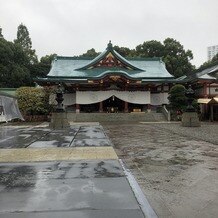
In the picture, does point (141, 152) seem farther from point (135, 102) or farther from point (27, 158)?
point (135, 102)

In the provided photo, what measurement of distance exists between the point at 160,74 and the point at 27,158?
110ft

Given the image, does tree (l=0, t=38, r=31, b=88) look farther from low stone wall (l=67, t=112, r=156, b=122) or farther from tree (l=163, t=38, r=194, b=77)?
tree (l=163, t=38, r=194, b=77)

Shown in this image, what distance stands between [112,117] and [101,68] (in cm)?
860

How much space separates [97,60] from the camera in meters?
39.3

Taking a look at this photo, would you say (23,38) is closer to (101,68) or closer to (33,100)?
(101,68)

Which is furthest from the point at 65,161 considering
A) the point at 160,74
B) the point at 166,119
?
the point at 160,74

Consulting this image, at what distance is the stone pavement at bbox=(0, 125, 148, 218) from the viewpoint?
436 cm

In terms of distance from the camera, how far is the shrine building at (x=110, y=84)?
120 ft

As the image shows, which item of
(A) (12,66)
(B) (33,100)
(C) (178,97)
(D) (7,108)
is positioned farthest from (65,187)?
(A) (12,66)

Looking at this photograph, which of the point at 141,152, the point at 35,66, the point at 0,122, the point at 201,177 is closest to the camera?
the point at 201,177

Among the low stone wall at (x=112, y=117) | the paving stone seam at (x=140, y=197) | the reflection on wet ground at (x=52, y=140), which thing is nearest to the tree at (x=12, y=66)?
the low stone wall at (x=112, y=117)

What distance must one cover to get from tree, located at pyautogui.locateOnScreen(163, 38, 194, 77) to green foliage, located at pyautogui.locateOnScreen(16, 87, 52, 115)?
26.8m

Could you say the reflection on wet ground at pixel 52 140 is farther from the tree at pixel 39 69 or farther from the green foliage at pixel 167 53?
the green foliage at pixel 167 53

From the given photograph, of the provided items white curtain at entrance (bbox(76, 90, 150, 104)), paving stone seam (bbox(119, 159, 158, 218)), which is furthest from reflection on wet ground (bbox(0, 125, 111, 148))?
white curtain at entrance (bbox(76, 90, 150, 104))
